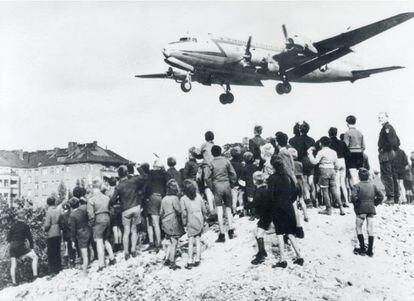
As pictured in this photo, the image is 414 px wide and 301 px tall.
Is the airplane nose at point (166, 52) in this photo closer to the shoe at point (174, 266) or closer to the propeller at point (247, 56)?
the propeller at point (247, 56)

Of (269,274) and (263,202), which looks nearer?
(269,274)

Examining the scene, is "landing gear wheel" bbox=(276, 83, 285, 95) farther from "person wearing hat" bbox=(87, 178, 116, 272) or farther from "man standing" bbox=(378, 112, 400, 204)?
"person wearing hat" bbox=(87, 178, 116, 272)

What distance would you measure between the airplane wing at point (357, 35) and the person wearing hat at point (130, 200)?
14.3 meters

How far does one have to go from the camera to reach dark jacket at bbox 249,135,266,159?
11.3m

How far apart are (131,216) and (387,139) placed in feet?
22.5

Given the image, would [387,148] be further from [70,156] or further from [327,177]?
[70,156]

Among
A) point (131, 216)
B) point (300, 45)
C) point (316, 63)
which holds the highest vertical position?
point (300, 45)

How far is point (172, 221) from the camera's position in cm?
982

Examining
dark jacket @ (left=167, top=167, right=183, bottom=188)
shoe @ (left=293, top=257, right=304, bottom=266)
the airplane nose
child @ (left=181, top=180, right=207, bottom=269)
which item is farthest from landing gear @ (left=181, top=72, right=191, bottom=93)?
shoe @ (left=293, top=257, right=304, bottom=266)

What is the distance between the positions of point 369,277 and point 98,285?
235 inches

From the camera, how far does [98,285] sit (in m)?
10.4

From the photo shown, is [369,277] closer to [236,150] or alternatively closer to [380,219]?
[380,219]

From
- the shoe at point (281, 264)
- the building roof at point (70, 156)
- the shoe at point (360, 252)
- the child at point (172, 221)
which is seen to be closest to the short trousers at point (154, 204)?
the child at point (172, 221)

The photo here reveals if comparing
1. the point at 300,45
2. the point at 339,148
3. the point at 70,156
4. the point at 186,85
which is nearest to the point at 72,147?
the point at 70,156
